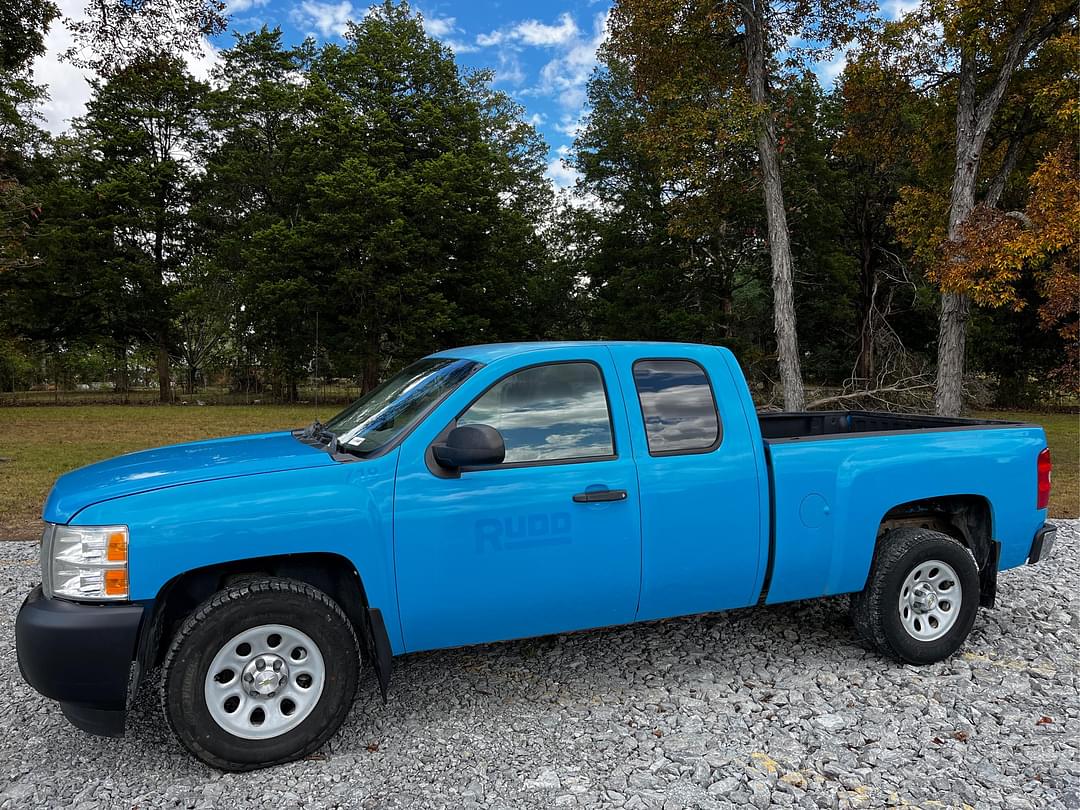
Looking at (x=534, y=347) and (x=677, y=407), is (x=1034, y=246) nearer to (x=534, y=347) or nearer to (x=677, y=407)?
(x=677, y=407)

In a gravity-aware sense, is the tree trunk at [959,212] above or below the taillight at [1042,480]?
above

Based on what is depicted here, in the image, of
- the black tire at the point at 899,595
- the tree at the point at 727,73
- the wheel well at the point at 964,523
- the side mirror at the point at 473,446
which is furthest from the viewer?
the tree at the point at 727,73

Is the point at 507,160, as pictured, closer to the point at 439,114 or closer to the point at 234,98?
the point at 439,114

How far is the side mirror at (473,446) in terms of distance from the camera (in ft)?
10.2

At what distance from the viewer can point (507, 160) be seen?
119 ft

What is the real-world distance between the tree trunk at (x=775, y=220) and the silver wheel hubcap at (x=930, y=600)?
12183mm

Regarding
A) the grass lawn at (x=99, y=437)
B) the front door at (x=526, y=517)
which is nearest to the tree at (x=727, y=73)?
the grass lawn at (x=99, y=437)

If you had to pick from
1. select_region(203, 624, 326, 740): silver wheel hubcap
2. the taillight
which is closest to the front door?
select_region(203, 624, 326, 740): silver wheel hubcap

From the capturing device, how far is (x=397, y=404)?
12.6 ft

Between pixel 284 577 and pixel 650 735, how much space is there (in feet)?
6.16

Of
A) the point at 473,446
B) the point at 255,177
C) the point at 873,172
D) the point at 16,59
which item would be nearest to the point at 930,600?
the point at 473,446

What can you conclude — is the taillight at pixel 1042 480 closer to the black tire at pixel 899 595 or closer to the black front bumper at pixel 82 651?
the black tire at pixel 899 595

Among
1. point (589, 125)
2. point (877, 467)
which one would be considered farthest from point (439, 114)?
point (877, 467)

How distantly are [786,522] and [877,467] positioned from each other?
2.25 feet
